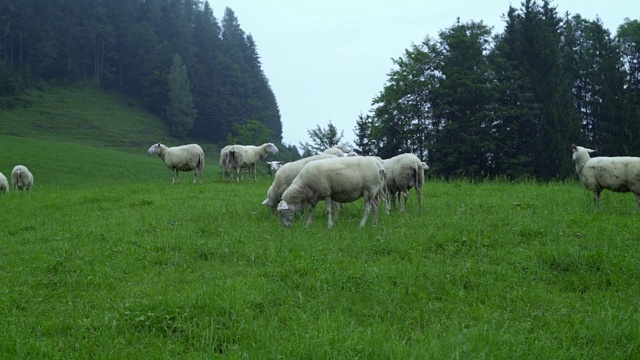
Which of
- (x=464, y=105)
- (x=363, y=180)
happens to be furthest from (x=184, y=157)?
(x=464, y=105)

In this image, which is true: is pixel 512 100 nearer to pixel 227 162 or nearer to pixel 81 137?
pixel 227 162

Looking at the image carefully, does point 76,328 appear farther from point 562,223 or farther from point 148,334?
point 562,223

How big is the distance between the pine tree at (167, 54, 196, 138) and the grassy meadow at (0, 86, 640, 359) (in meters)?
81.2

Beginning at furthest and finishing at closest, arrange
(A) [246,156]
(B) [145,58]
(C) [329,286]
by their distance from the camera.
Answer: (B) [145,58], (A) [246,156], (C) [329,286]

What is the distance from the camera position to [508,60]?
43.2 m

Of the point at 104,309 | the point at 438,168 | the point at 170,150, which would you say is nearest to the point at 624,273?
the point at 104,309

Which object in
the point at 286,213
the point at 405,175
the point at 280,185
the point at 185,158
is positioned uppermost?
the point at 185,158

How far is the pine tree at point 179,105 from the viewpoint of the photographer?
299 feet

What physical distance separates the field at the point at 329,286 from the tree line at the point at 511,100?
26320 millimetres

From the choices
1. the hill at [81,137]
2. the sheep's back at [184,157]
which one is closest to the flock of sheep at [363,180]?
the sheep's back at [184,157]

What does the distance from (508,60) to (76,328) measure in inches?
1717

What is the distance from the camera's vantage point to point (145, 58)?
352 ft

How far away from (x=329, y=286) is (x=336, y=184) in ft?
13.7

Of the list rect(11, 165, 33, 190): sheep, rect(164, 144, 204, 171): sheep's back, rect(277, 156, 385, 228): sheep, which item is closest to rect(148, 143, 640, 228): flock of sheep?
rect(277, 156, 385, 228): sheep
